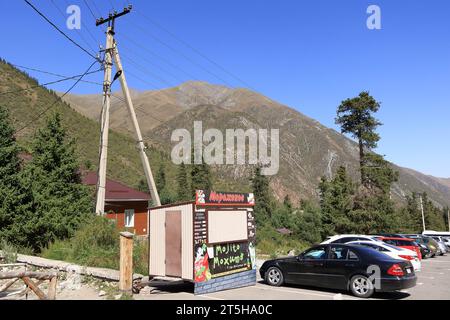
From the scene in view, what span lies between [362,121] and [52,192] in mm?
35925

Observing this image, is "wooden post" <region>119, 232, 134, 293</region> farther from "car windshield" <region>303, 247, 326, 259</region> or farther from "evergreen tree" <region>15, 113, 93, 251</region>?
"evergreen tree" <region>15, 113, 93, 251</region>

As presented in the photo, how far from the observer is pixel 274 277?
12469 mm

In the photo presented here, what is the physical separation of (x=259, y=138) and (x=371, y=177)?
113626mm

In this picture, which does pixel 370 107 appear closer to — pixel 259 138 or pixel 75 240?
pixel 75 240

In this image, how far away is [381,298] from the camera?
10.5 meters

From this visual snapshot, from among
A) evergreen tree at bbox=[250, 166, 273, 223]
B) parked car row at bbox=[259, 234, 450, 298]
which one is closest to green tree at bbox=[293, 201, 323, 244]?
evergreen tree at bbox=[250, 166, 273, 223]

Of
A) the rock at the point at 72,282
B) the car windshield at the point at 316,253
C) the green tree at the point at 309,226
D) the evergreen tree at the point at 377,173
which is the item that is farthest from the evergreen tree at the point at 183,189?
the car windshield at the point at 316,253

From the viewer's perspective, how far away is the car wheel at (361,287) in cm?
1047

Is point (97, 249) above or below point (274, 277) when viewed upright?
above

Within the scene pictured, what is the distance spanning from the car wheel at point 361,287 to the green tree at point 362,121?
34.8 meters

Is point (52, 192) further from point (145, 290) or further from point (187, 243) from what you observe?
point (187, 243)

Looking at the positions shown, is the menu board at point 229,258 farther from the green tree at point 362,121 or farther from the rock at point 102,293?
the green tree at point 362,121

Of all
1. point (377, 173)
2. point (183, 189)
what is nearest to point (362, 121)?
point (377, 173)
